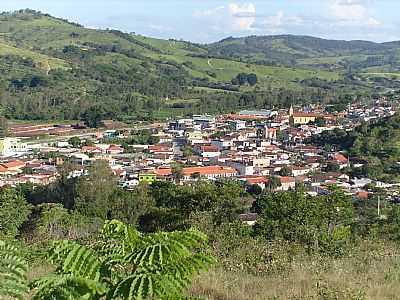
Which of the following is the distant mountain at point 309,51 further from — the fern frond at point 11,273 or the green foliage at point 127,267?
the fern frond at point 11,273

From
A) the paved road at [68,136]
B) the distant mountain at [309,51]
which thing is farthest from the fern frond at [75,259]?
the distant mountain at [309,51]

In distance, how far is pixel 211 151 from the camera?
42.7 metres

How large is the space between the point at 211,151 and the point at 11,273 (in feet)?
134

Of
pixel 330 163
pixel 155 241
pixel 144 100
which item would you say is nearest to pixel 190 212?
pixel 155 241

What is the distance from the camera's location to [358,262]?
4.99 meters

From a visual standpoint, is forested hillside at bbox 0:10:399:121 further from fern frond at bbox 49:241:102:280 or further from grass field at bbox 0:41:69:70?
fern frond at bbox 49:241:102:280

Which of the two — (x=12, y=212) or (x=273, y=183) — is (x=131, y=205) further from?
(x=273, y=183)

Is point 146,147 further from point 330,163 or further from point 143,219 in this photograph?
Answer: point 143,219

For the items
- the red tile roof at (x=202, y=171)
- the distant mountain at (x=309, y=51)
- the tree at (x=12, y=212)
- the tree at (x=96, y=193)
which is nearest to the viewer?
the tree at (x=12, y=212)

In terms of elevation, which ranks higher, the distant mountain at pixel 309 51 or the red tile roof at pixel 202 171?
the distant mountain at pixel 309 51

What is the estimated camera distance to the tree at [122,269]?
1733 mm

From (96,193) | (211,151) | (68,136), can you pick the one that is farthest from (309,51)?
(96,193)

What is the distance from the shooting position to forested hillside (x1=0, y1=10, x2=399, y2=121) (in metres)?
62.0

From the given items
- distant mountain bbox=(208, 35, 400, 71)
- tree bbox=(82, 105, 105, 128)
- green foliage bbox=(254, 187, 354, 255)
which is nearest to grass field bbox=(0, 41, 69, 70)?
tree bbox=(82, 105, 105, 128)
